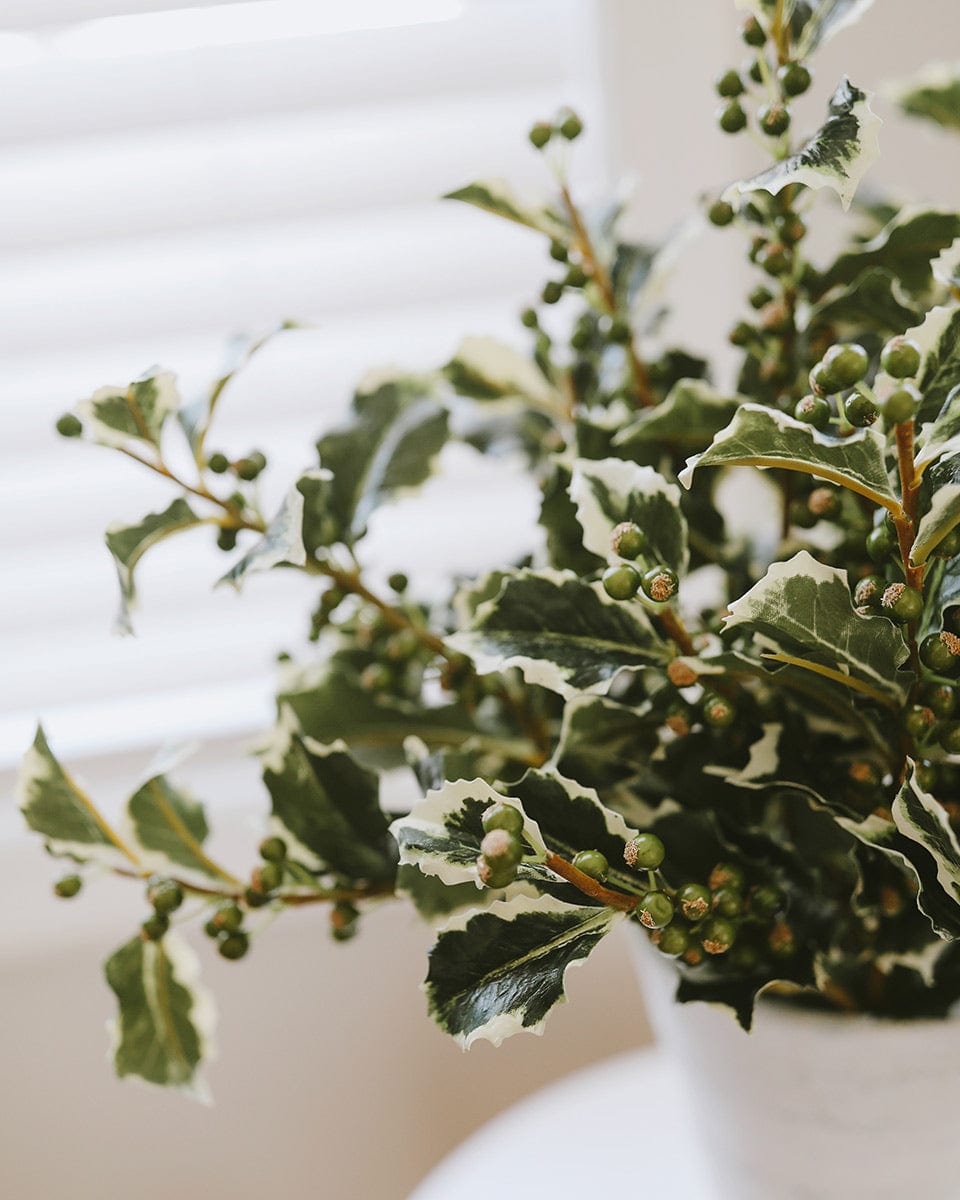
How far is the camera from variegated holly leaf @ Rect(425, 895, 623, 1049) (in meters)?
0.32

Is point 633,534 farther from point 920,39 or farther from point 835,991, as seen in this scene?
point 920,39

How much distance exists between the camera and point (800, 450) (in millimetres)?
303

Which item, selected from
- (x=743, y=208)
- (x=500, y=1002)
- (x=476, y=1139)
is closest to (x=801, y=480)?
(x=743, y=208)

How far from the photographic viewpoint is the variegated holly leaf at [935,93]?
1.67 ft

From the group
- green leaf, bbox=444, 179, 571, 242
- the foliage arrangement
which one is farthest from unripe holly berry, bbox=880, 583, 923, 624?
green leaf, bbox=444, 179, 571, 242

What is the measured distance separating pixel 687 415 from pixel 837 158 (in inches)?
4.8

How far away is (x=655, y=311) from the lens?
21.2 inches

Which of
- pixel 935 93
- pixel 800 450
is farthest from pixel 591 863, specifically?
pixel 935 93

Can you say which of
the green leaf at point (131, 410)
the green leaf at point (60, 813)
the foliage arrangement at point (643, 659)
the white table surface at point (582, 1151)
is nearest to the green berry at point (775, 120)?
the foliage arrangement at point (643, 659)

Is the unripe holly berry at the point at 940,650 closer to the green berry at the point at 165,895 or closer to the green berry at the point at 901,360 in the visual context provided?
the green berry at the point at 901,360

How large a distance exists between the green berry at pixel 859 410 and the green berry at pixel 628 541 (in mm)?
68

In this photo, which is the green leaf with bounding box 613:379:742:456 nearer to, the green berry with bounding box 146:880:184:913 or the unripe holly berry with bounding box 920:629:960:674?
the unripe holly berry with bounding box 920:629:960:674

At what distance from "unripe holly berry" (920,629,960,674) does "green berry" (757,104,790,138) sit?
0.16 meters

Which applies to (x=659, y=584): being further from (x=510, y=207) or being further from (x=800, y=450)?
(x=510, y=207)
